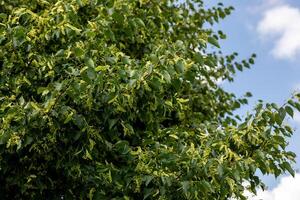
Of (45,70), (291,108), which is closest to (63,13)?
(45,70)

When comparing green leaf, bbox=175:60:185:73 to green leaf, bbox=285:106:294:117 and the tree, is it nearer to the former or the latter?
the tree

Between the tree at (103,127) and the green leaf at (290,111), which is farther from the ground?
the green leaf at (290,111)

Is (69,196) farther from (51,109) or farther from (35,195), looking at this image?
(51,109)

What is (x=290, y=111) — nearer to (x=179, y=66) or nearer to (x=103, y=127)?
(x=179, y=66)

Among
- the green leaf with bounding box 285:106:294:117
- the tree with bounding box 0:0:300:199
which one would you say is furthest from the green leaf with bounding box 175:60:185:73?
the green leaf with bounding box 285:106:294:117

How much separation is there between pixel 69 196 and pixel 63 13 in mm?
2442

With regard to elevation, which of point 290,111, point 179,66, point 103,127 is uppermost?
point 290,111

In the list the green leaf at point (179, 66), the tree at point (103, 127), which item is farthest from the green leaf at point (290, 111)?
the green leaf at point (179, 66)

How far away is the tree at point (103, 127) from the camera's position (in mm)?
5789

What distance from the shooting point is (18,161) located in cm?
704

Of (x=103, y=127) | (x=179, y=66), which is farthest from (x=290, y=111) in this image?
(x=103, y=127)

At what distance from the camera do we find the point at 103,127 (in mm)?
6688

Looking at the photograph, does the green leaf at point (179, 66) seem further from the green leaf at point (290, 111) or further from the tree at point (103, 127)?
the green leaf at point (290, 111)

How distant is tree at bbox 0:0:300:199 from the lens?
5789 mm
